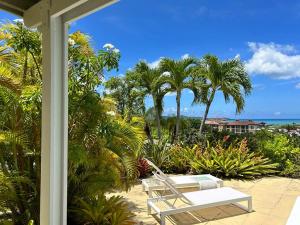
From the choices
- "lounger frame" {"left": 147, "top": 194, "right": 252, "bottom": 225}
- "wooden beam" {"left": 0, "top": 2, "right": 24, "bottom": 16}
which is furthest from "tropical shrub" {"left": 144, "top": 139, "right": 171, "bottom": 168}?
"wooden beam" {"left": 0, "top": 2, "right": 24, "bottom": 16}

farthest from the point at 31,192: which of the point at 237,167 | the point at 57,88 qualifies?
the point at 237,167

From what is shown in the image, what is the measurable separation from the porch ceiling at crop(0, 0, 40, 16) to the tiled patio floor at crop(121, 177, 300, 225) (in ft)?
12.2

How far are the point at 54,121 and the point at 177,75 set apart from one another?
811 cm

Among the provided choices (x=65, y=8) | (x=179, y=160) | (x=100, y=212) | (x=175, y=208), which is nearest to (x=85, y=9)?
(x=65, y=8)

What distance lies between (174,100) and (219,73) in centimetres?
199

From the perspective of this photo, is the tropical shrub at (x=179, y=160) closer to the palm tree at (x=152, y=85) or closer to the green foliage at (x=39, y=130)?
the palm tree at (x=152, y=85)

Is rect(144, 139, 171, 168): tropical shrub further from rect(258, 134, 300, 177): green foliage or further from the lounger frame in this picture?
the lounger frame

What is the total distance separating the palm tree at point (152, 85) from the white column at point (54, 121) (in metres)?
7.92

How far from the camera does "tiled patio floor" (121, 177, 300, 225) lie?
532cm

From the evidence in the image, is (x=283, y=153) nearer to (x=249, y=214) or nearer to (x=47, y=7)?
(x=249, y=214)

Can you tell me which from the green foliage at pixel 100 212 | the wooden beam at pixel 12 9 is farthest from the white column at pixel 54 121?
the green foliage at pixel 100 212

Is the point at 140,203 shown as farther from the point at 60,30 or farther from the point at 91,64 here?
the point at 60,30

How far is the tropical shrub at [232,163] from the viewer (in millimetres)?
8734

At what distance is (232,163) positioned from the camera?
880 centimetres
